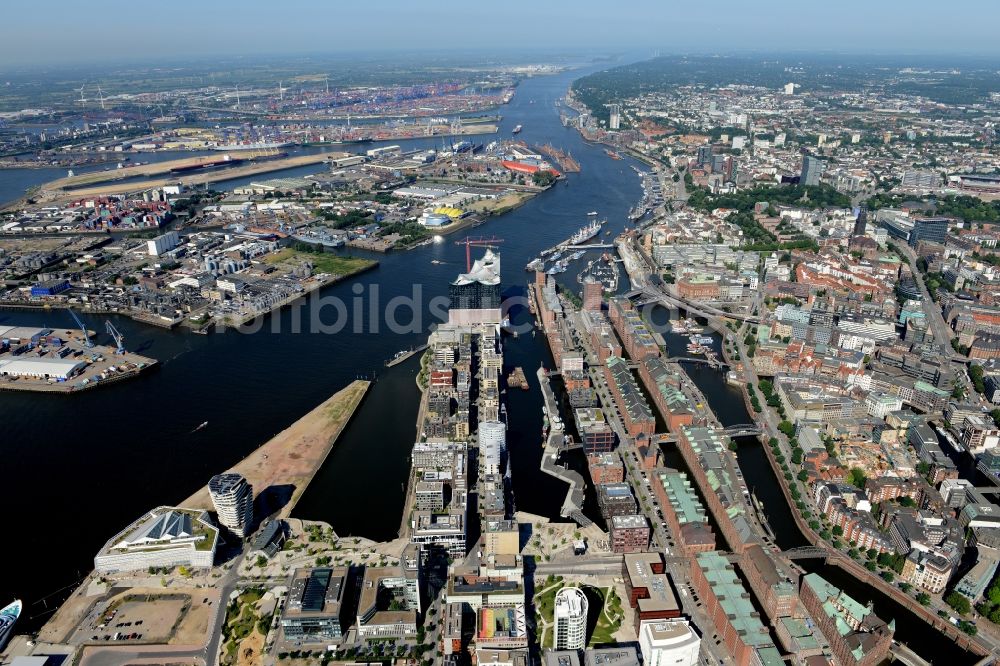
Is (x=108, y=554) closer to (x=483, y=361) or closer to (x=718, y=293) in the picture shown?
(x=483, y=361)

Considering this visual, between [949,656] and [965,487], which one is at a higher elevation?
[965,487]

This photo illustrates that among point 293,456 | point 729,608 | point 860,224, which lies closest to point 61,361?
point 293,456

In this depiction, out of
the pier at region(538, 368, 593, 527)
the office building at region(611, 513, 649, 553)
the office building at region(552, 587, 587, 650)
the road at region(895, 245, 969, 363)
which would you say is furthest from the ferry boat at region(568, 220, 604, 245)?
the office building at region(552, 587, 587, 650)

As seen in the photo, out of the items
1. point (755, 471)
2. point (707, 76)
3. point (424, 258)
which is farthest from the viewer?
point (707, 76)

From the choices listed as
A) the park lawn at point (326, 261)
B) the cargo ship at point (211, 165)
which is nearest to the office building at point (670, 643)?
the park lawn at point (326, 261)

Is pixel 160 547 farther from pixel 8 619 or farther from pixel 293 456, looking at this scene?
pixel 293 456

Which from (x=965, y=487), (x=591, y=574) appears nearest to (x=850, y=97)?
(x=965, y=487)
